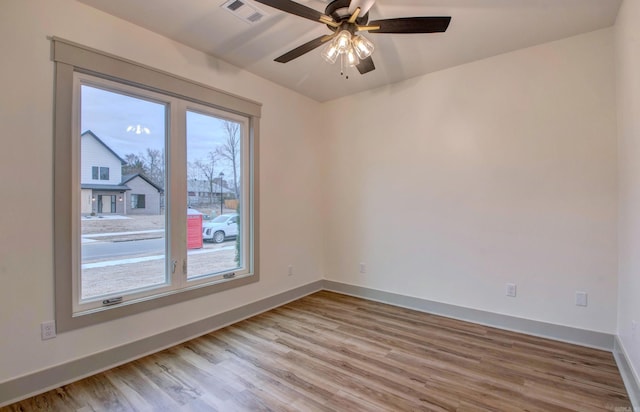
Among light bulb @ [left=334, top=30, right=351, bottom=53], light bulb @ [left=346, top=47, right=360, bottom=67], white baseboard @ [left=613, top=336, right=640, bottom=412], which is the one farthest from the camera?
light bulb @ [left=346, top=47, right=360, bottom=67]

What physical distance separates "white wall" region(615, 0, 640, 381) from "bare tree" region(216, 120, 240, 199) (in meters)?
3.37

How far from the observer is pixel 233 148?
346cm

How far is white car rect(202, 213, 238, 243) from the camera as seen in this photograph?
3.19 meters

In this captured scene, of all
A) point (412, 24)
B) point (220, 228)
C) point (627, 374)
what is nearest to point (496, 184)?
point (627, 374)

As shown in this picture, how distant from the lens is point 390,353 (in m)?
2.58

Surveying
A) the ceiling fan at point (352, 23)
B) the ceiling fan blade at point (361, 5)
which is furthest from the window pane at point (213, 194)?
the ceiling fan blade at point (361, 5)

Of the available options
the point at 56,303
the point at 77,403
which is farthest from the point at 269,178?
the point at 77,403

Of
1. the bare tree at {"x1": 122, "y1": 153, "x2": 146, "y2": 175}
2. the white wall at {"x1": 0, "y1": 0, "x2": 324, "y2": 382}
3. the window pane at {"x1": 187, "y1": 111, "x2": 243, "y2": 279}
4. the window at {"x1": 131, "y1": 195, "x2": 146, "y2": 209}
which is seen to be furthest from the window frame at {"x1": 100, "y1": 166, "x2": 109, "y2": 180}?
the window pane at {"x1": 187, "y1": 111, "x2": 243, "y2": 279}

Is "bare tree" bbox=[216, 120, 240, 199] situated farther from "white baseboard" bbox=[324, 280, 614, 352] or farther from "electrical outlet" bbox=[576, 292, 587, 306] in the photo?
"electrical outlet" bbox=[576, 292, 587, 306]

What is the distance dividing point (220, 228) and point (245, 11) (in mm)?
2083

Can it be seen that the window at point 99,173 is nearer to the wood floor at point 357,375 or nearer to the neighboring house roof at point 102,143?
the neighboring house roof at point 102,143

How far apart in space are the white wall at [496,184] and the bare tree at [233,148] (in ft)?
5.11

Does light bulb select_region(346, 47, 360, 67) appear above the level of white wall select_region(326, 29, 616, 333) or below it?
above

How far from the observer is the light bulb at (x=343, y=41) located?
207 cm
